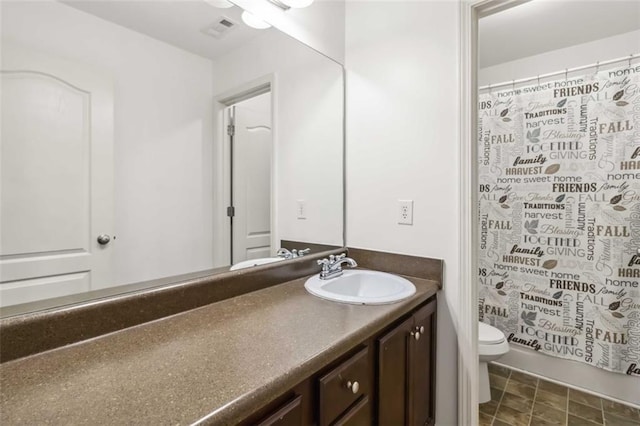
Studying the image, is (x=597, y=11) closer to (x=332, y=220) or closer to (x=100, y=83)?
(x=332, y=220)

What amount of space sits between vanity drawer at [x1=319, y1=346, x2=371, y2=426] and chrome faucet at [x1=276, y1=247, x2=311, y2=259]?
0.67 metres


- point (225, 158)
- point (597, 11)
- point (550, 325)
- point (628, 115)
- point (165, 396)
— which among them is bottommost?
point (550, 325)

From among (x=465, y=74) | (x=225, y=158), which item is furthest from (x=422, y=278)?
(x=225, y=158)

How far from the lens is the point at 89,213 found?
898 millimetres

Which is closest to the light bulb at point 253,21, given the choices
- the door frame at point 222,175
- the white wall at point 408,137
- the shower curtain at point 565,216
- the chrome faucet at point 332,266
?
the door frame at point 222,175

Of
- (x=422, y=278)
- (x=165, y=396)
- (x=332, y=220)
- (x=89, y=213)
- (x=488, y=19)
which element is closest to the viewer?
(x=165, y=396)

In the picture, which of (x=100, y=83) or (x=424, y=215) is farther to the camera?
(x=424, y=215)

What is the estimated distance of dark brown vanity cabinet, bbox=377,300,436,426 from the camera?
1.10 m

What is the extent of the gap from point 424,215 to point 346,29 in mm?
1163

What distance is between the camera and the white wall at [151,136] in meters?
0.86

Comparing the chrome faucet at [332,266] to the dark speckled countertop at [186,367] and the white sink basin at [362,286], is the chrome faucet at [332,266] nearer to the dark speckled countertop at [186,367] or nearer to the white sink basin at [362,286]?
the white sink basin at [362,286]

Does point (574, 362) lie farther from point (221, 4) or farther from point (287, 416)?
point (221, 4)

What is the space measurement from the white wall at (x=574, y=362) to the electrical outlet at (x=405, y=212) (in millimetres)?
1588

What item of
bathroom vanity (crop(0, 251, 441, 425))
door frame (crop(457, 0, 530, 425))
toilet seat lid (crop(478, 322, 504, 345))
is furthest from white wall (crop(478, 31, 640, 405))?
bathroom vanity (crop(0, 251, 441, 425))
